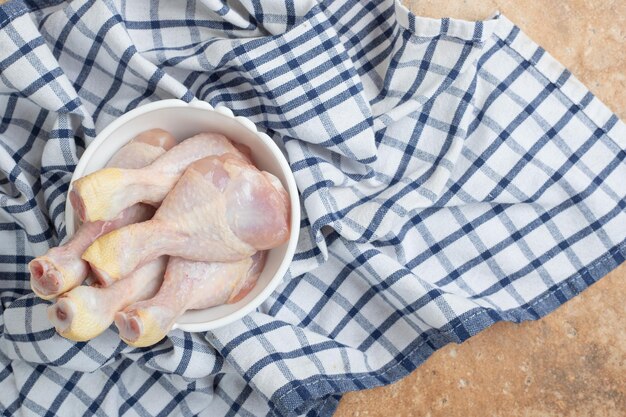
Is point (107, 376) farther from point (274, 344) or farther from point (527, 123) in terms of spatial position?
point (527, 123)

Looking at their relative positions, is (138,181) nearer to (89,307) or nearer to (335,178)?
(89,307)

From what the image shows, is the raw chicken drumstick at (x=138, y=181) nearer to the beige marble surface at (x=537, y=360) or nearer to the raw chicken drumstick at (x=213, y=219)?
the raw chicken drumstick at (x=213, y=219)

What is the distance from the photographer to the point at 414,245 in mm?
892

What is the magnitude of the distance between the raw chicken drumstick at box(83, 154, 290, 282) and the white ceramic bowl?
0.03 m

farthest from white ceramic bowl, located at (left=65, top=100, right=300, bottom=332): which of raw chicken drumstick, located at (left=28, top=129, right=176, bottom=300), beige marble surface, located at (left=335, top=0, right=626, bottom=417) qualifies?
beige marble surface, located at (left=335, top=0, right=626, bottom=417)

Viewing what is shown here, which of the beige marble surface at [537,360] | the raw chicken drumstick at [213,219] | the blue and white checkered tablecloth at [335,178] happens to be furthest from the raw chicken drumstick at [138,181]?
the beige marble surface at [537,360]

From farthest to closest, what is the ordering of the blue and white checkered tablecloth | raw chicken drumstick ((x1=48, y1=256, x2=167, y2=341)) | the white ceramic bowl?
the blue and white checkered tablecloth < the white ceramic bowl < raw chicken drumstick ((x1=48, y1=256, x2=167, y2=341))

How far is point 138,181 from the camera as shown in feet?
2.12

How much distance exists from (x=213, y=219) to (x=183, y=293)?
3.0 inches

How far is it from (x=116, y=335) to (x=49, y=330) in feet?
0.25

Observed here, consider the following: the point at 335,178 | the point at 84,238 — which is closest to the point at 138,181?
the point at 84,238

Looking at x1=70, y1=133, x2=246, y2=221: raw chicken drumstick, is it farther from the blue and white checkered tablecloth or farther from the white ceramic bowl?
the blue and white checkered tablecloth

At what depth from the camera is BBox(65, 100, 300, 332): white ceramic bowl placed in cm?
71

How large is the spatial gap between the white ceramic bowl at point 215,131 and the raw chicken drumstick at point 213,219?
0.09ft
